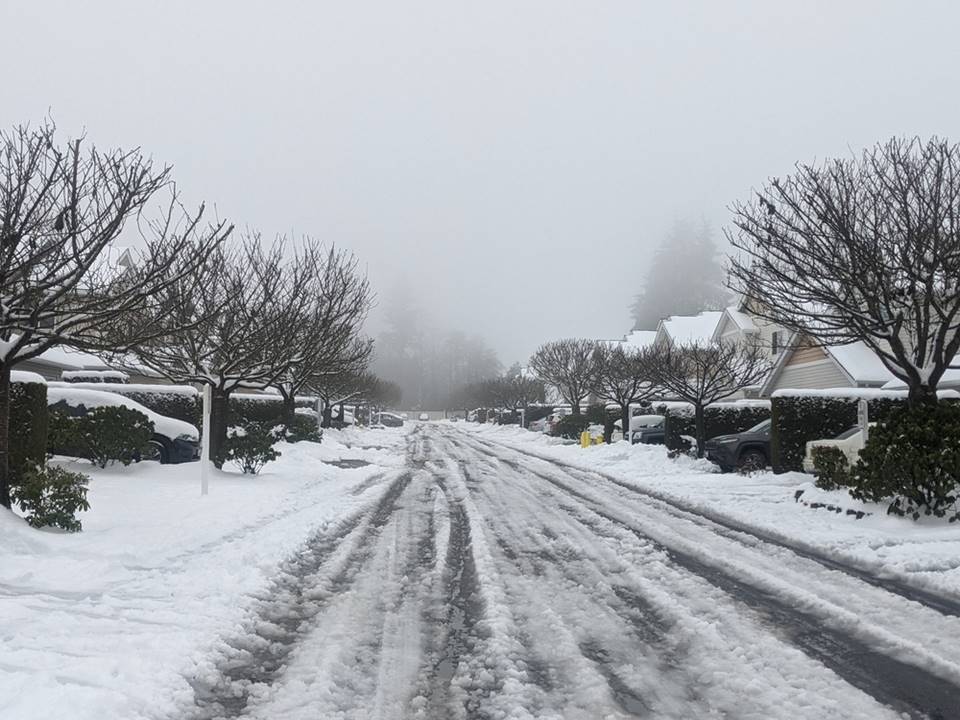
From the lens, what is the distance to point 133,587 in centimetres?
604

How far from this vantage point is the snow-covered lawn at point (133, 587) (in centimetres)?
381

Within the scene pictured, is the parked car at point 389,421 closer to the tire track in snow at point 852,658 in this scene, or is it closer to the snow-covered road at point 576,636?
the snow-covered road at point 576,636

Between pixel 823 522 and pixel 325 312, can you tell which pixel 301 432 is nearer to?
pixel 325 312

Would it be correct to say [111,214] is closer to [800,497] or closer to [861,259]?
[861,259]

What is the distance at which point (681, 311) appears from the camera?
267 feet

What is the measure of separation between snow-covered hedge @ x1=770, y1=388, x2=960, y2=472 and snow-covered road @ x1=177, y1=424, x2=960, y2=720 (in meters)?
9.02

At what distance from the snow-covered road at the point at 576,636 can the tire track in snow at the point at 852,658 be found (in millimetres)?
16

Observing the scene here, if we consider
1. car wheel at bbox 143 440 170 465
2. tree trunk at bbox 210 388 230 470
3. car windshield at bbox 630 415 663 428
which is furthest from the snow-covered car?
car windshield at bbox 630 415 663 428

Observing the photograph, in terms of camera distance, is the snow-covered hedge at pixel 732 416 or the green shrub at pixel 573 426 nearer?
the snow-covered hedge at pixel 732 416

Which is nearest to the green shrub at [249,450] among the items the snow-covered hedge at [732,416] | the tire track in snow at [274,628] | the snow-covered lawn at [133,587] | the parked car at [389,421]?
the snow-covered lawn at [133,587]

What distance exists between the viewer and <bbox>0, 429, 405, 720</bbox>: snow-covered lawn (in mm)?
3807

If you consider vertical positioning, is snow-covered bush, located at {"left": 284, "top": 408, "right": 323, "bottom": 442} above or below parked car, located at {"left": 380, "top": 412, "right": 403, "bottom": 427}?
above

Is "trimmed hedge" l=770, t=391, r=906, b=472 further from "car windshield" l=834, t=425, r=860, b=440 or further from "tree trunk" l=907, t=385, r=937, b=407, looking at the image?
"tree trunk" l=907, t=385, r=937, b=407

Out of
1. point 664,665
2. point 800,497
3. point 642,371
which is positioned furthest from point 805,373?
point 664,665
